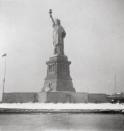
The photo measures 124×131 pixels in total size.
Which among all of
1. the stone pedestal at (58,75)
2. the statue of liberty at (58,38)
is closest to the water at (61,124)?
the stone pedestal at (58,75)

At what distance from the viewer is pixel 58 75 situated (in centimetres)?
2780

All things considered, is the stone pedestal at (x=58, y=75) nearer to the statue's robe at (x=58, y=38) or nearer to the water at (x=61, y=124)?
the statue's robe at (x=58, y=38)

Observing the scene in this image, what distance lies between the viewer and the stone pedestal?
27.5 meters

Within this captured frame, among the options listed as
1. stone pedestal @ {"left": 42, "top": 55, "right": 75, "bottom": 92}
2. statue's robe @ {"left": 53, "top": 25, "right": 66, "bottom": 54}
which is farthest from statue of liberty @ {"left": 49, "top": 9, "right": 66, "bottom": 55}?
stone pedestal @ {"left": 42, "top": 55, "right": 75, "bottom": 92}

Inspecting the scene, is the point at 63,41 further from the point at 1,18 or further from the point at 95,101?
the point at 1,18

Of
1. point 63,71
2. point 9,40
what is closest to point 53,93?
point 63,71

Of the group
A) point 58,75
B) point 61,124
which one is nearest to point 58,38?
point 58,75

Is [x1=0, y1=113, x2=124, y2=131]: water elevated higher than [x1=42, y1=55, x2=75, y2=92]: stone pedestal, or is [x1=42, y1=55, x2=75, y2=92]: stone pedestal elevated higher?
[x1=42, y1=55, x2=75, y2=92]: stone pedestal

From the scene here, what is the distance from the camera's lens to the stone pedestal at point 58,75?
27484 mm

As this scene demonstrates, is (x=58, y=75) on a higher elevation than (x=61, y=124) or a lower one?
higher


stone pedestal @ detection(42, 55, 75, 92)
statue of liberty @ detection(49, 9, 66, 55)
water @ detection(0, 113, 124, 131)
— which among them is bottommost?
water @ detection(0, 113, 124, 131)

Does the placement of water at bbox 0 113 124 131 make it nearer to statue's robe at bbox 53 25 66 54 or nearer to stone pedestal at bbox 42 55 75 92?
stone pedestal at bbox 42 55 75 92

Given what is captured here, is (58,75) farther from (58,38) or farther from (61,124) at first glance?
(61,124)

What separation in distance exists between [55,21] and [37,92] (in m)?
8.11
